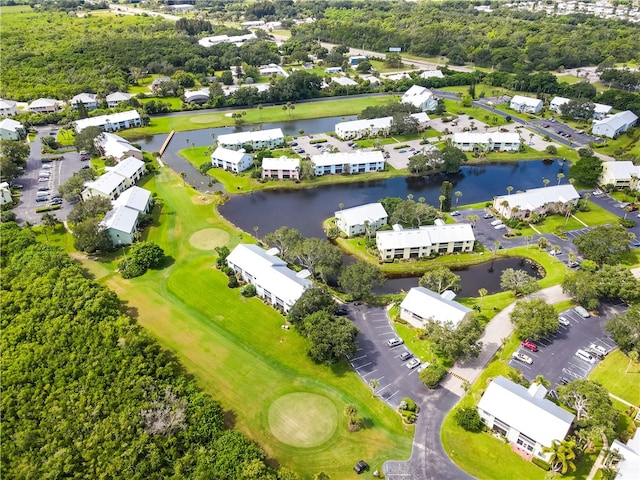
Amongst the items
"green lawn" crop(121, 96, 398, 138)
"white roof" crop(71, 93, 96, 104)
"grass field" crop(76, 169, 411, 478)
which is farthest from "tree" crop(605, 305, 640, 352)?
"white roof" crop(71, 93, 96, 104)

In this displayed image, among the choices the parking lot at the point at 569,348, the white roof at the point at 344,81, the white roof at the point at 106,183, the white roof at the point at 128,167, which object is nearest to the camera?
the parking lot at the point at 569,348

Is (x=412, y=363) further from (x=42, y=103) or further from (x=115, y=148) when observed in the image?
(x=42, y=103)

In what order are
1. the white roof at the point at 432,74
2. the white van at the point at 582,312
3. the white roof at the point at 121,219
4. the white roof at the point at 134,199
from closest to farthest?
the white van at the point at 582,312
the white roof at the point at 121,219
the white roof at the point at 134,199
the white roof at the point at 432,74

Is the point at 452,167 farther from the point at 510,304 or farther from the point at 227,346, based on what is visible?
the point at 227,346

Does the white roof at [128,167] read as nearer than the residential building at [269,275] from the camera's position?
No

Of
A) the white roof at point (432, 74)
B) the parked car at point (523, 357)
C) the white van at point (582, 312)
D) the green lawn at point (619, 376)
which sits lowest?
the green lawn at point (619, 376)

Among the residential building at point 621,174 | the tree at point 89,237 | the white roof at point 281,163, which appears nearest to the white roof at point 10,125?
the tree at point 89,237

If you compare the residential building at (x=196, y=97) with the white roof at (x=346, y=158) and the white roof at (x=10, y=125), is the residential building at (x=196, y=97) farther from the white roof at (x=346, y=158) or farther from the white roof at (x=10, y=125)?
the white roof at (x=346, y=158)

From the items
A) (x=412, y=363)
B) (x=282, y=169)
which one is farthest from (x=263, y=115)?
(x=412, y=363)
